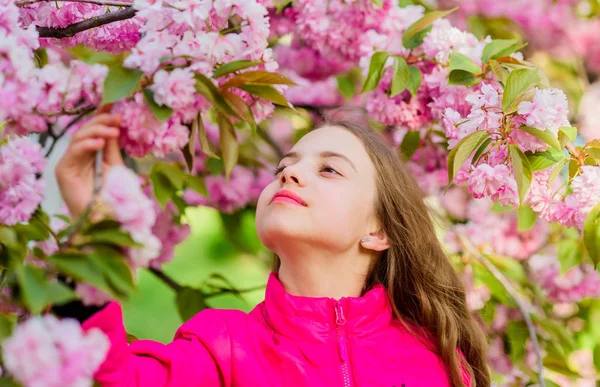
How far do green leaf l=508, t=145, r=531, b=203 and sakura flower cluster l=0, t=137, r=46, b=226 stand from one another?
0.83m

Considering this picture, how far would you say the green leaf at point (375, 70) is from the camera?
1858mm

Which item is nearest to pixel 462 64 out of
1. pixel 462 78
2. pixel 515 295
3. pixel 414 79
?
pixel 462 78

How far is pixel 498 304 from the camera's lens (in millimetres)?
2455

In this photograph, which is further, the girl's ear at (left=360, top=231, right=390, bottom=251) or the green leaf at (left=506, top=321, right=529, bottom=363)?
the green leaf at (left=506, top=321, right=529, bottom=363)

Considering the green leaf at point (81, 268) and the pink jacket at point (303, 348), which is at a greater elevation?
the green leaf at point (81, 268)

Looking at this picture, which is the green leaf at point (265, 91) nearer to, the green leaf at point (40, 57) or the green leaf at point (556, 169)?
the green leaf at point (40, 57)

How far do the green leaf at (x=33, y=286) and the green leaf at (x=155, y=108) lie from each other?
0.30 meters

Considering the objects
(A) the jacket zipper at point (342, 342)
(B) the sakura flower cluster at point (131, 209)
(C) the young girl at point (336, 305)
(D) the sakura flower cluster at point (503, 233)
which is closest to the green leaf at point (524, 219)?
(D) the sakura flower cluster at point (503, 233)

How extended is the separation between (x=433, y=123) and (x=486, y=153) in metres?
0.49

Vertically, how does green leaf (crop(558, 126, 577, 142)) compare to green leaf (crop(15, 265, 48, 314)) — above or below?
below

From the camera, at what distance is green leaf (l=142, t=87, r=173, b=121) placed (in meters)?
1.18

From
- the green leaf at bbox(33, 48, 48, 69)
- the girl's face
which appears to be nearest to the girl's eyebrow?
the girl's face

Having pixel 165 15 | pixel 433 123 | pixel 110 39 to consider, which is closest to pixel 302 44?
pixel 433 123

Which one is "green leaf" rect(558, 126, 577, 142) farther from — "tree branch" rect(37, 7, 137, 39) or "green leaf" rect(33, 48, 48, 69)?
"green leaf" rect(33, 48, 48, 69)
